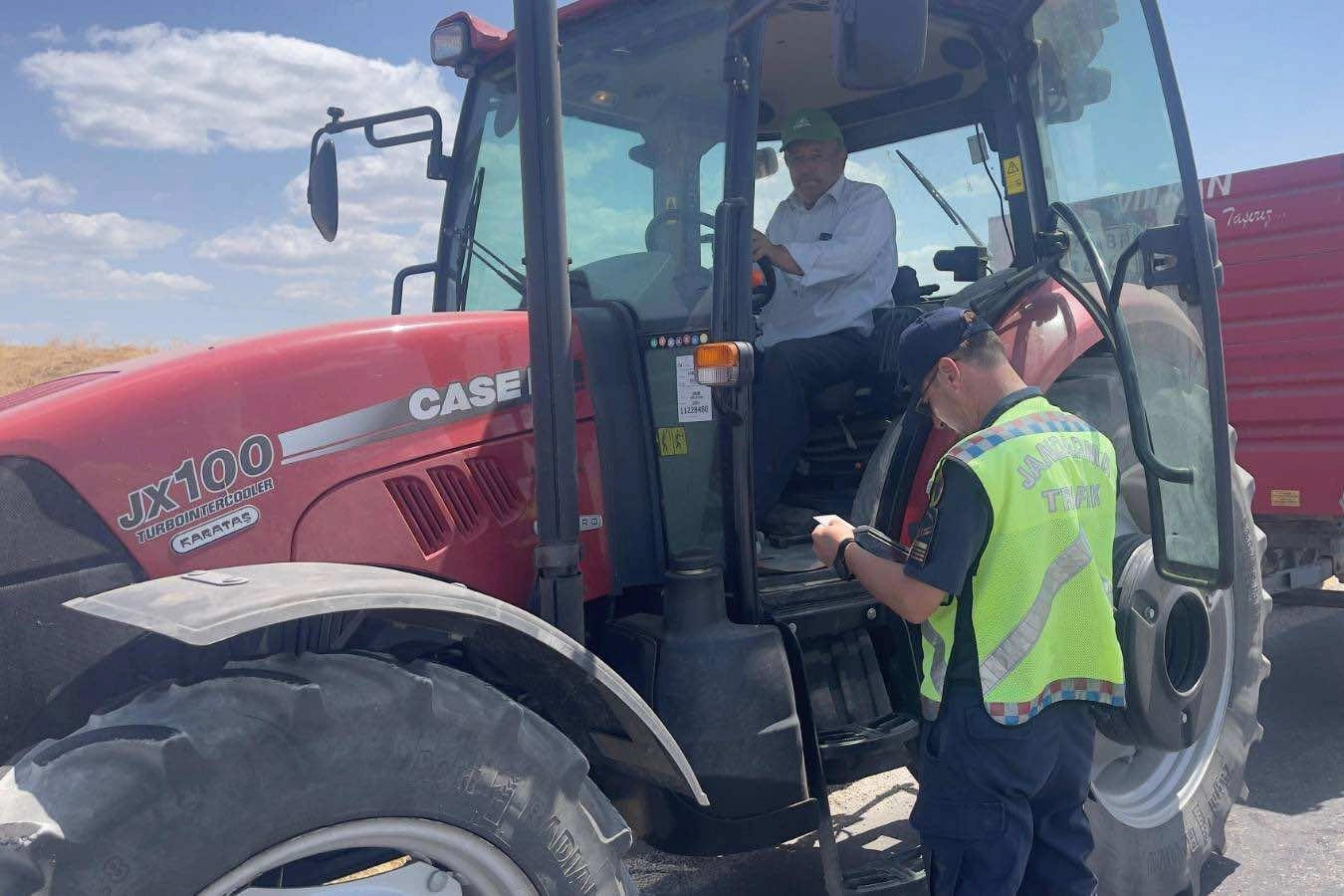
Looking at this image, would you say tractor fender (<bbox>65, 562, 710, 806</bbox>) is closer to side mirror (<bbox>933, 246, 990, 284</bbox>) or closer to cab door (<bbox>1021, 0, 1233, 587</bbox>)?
cab door (<bbox>1021, 0, 1233, 587</bbox>)

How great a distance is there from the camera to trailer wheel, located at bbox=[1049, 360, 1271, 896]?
3.10m

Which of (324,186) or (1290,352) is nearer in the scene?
(324,186)

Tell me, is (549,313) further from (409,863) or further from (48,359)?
(48,359)

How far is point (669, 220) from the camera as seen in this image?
3.04 metres

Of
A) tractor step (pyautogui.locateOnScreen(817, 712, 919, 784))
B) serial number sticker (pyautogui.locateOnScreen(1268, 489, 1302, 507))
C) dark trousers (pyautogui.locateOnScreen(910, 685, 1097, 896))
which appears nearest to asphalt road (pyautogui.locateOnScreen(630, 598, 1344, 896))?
tractor step (pyautogui.locateOnScreen(817, 712, 919, 784))

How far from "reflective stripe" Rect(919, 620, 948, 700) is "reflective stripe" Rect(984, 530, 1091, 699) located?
0.34 feet

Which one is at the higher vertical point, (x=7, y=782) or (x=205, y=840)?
(x=7, y=782)

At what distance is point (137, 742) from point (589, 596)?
1.23 meters

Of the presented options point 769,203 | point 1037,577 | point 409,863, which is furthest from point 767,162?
point 409,863

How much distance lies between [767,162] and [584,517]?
1.66 m

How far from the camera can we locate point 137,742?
1.73 meters

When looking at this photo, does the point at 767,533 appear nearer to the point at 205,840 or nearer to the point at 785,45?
the point at 785,45

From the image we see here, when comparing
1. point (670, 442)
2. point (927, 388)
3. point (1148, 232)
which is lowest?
point (670, 442)

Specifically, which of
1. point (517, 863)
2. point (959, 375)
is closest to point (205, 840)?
point (517, 863)
